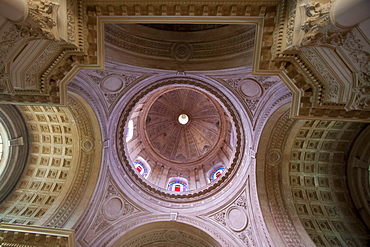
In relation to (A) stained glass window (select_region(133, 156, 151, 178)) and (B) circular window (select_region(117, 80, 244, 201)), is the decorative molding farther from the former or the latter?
(A) stained glass window (select_region(133, 156, 151, 178))

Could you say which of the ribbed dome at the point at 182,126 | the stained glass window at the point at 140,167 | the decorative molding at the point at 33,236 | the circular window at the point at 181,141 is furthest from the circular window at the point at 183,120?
the decorative molding at the point at 33,236

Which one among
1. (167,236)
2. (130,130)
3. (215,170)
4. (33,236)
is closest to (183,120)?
(130,130)

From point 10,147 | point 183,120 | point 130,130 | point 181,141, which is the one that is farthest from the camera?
point 183,120

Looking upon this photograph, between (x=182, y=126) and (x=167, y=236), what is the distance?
1509cm

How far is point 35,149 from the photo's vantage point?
15.1 meters

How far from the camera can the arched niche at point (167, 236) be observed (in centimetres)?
1514

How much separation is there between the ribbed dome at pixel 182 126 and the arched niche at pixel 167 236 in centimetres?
969

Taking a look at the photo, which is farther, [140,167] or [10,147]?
[140,167]

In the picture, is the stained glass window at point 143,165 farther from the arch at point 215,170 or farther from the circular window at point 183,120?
the circular window at point 183,120

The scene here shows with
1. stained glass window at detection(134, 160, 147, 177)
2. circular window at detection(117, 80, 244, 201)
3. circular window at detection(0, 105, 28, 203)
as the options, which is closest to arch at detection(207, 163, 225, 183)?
circular window at detection(117, 80, 244, 201)

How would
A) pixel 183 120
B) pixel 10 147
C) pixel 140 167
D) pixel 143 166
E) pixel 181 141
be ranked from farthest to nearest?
pixel 183 120 < pixel 181 141 < pixel 143 166 < pixel 140 167 < pixel 10 147

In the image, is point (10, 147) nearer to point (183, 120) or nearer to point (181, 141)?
point (181, 141)

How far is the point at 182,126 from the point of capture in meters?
29.1

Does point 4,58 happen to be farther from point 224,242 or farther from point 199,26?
point 224,242
